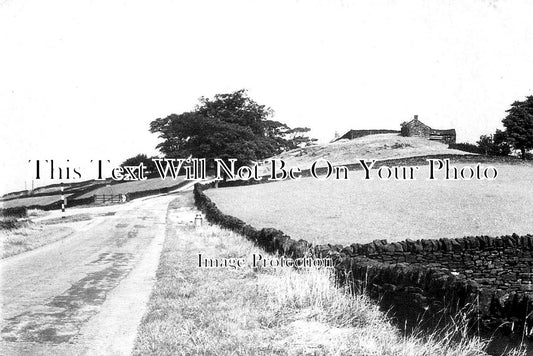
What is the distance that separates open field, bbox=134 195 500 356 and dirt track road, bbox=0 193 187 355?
439mm

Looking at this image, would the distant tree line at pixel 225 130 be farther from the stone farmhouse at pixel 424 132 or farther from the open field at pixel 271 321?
the open field at pixel 271 321

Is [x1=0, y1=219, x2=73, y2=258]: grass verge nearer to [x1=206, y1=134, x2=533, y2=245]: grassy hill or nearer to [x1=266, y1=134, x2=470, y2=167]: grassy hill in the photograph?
[x1=206, y1=134, x2=533, y2=245]: grassy hill

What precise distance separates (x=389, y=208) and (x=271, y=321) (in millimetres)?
23673

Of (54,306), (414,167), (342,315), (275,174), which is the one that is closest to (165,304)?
(54,306)

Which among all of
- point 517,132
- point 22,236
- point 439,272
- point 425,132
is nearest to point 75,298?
point 439,272

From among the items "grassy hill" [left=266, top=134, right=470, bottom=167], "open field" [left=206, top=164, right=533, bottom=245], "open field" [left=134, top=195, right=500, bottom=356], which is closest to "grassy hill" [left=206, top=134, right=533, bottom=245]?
"open field" [left=206, top=164, right=533, bottom=245]

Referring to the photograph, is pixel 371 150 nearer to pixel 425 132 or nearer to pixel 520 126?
pixel 425 132

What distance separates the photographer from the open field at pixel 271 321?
20.2ft

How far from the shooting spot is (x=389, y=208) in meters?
30.1

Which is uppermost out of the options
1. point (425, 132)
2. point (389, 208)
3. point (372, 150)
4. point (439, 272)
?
point (425, 132)

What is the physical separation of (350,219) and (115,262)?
1462 cm

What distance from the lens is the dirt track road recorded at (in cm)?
673

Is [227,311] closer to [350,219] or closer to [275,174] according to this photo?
[350,219]

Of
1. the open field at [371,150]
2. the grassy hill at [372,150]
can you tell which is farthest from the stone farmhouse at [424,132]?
the grassy hill at [372,150]
